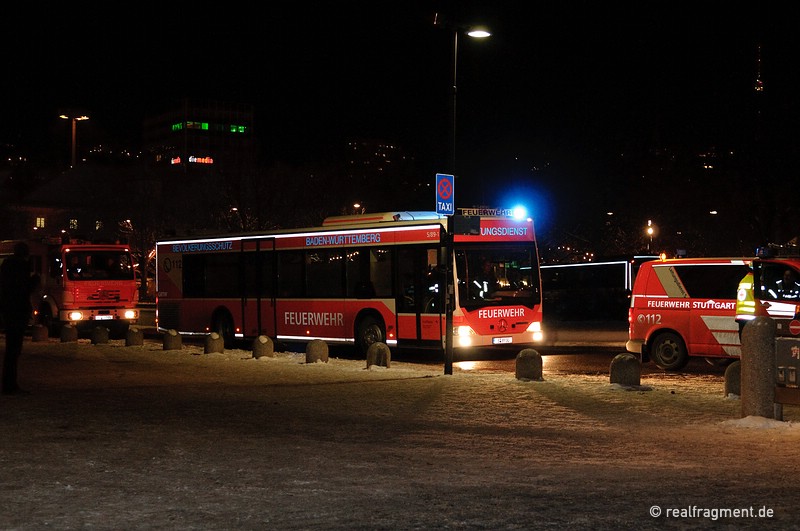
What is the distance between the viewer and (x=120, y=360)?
20609 millimetres

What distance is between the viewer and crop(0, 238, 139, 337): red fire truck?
29641 millimetres

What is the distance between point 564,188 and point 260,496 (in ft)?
164

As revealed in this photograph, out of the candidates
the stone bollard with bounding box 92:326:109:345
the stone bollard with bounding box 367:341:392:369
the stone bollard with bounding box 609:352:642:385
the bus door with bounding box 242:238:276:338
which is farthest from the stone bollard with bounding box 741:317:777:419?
the stone bollard with bounding box 92:326:109:345

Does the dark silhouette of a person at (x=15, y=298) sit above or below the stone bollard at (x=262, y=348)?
above

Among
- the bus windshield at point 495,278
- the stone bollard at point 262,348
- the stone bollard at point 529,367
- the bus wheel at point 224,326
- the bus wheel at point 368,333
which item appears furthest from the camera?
the bus wheel at point 224,326

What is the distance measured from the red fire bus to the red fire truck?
15.7ft

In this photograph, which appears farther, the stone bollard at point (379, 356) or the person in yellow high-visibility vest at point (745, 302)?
the stone bollard at point (379, 356)

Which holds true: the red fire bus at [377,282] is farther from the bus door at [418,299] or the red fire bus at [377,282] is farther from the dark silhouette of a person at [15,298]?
the dark silhouette of a person at [15,298]

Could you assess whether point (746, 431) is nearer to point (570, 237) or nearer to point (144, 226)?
point (570, 237)

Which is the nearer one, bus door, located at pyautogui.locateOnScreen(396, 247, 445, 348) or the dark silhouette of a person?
the dark silhouette of a person

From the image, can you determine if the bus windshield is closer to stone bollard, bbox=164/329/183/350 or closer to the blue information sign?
the blue information sign

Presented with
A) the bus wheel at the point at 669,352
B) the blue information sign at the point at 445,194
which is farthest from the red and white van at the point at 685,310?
the blue information sign at the point at 445,194

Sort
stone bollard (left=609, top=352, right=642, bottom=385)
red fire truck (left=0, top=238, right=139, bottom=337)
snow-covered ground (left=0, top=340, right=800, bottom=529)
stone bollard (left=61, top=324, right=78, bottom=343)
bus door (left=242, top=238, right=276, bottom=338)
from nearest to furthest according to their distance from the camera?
snow-covered ground (left=0, top=340, right=800, bottom=529), stone bollard (left=609, top=352, right=642, bottom=385), bus door (left=242, top=238, right=276, bottom=338), stone bollard (left=61, top=324, right=78, bottom=343), red fire truck (left=0, top=238, right=139, bottom=337)

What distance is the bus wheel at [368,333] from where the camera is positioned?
2144cm
